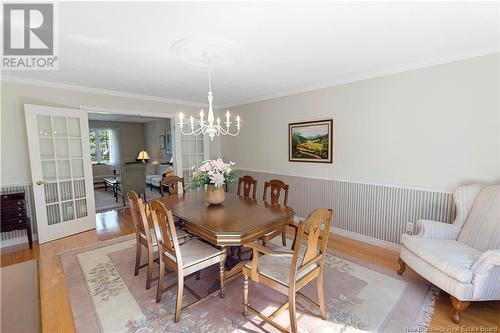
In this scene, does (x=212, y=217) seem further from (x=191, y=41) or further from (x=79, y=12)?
(x=79, y=12)

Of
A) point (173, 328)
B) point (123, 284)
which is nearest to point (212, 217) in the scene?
point (173, 328)

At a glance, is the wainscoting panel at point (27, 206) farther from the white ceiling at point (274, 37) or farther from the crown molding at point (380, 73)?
the crown molding at point (380, 73)

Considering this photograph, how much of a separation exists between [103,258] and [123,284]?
0.75 metres

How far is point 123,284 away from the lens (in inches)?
89.6

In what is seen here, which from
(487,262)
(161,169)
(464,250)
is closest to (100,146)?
(161,169)

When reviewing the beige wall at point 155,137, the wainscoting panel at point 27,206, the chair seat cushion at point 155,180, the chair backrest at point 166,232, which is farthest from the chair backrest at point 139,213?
the beige wall at point 155,137

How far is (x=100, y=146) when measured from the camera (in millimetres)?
8430

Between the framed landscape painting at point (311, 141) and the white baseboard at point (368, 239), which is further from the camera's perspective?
the framed landscape painting at point (311, 141)

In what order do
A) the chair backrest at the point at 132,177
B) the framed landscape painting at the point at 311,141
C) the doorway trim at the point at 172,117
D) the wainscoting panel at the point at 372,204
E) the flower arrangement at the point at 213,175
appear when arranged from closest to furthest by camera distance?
the flower arrangement at the point at 213,175 < the wainscoting panel at the point at 372,204 < the framed landscape painting at the point at 311,141 < the doorway trim at the point at 172,117 < the chair backrest at the point at 132,177

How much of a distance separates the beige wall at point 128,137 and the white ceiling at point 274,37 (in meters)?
5.62

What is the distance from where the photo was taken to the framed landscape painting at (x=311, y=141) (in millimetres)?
3463

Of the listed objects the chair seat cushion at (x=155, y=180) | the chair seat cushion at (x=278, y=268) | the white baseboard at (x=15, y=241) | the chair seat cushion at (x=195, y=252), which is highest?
the chair seat cushion at (x=155, y=180)

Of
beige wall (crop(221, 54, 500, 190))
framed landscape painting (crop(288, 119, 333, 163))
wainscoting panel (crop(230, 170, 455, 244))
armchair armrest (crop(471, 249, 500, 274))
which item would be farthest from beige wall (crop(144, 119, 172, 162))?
armchair armrest (crop(471, 249, 500, 274))

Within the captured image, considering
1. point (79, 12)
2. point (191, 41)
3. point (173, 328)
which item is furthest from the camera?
point (191, 41)
